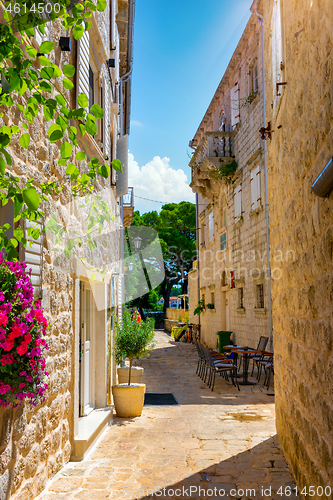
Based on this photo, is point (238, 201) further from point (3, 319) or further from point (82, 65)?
point (3, 319)

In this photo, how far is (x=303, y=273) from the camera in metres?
3.18

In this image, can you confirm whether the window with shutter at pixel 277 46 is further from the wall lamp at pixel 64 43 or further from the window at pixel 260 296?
the window at pixel 260 296

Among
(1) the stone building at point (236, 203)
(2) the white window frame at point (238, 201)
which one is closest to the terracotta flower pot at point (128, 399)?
(1) the stone building at point (236, 203)

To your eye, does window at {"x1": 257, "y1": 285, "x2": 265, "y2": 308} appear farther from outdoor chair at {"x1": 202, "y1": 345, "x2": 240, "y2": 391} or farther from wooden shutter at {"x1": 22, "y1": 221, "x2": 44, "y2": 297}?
wooden shutter at {"x1": 22, "y1": 221, "x2": 44, "y2": 297}

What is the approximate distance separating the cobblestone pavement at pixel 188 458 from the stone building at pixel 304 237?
1.15 ft

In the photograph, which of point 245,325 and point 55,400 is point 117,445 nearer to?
point 55,400

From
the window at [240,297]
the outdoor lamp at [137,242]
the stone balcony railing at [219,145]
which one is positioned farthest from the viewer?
the stone balcony railing at [219,145]

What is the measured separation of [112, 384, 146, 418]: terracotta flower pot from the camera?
241 inches

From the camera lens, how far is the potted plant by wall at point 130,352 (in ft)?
20.2

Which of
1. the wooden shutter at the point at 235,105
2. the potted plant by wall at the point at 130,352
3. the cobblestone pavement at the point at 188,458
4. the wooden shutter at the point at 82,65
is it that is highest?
the wooden shutter at the point at 235,105

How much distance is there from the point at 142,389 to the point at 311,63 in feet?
16.3

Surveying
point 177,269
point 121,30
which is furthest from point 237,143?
point 177,269

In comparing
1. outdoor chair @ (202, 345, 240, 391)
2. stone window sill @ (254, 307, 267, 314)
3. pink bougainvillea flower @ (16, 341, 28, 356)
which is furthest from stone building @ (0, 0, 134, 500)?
stone window sill @ (254, 307, 267, 314)

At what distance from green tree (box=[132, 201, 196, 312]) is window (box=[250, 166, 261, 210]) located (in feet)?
65.3
